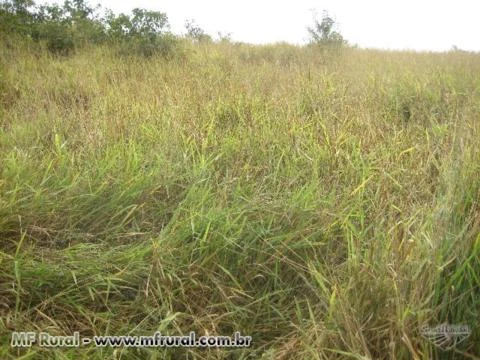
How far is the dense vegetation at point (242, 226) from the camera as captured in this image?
1355 millimetres

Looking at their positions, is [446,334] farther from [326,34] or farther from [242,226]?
[326,34]

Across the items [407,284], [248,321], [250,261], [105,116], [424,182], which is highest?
[105,116]

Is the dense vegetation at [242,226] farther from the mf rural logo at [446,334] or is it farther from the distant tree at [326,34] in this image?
the distant tree at [326,34]

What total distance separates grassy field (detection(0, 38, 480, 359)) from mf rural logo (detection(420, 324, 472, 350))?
27mm

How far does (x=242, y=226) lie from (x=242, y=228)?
12mm

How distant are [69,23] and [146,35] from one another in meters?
1.57

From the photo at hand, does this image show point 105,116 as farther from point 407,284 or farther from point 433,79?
point 433,79

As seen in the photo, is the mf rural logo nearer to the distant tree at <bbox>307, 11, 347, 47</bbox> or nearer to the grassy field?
the grassy field

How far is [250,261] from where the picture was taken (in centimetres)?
182

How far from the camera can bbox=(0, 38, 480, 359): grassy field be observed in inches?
53.3

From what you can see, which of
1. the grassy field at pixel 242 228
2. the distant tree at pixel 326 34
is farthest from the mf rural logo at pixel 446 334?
the distant tree at pixel 326 34

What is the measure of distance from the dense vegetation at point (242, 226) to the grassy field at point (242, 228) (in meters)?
0.01

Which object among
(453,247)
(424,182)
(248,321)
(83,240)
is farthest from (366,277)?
(83,240)

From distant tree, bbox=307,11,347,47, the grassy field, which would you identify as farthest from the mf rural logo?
distant tree, bbox=307,11,347,47
